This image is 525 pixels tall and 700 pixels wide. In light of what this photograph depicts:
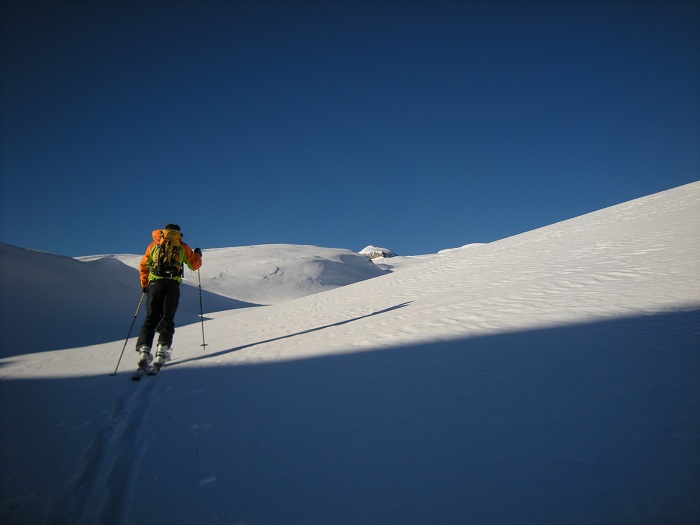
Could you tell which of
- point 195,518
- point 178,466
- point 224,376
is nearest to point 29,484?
point 178,466

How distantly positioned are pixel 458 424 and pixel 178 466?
169 centimetres

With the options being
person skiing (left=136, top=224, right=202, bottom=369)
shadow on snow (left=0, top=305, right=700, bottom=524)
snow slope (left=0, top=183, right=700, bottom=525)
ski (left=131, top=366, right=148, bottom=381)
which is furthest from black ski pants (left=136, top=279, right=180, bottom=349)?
shadow on snow (left=0, top=305, right=700, bottom=524)

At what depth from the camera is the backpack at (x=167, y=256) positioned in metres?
4.62

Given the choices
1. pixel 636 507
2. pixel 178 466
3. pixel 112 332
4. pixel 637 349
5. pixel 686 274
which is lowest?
pixel 636 507

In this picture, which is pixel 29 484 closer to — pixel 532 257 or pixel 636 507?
pixel 636 507

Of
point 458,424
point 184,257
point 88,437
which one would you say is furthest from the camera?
point 184,257

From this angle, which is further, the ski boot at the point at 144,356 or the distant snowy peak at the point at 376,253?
the distant snowy peak at the point at 376,253

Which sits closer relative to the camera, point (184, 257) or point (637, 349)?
point (637, 349)

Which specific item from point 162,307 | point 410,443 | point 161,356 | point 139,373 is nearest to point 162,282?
point 162,307

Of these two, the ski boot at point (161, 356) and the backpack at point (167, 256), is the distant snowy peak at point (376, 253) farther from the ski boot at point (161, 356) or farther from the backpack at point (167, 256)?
the ski boot at point (161, 356)

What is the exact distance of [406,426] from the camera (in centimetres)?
209

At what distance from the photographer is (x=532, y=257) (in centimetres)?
839

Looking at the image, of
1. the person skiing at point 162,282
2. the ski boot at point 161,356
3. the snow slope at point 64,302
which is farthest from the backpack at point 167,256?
the snow slope at point 64,302

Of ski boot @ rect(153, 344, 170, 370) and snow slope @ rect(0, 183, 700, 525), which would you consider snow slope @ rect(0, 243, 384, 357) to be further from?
snow slope @ rect(0, 183, 700, 525)
